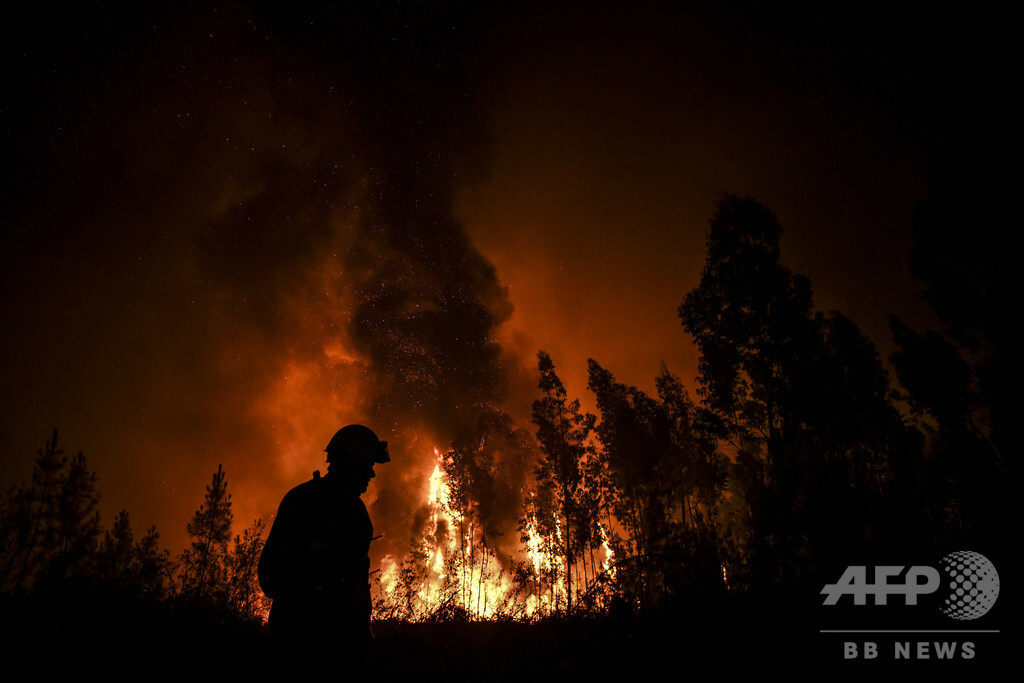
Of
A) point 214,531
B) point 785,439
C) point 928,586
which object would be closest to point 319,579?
point 928,586

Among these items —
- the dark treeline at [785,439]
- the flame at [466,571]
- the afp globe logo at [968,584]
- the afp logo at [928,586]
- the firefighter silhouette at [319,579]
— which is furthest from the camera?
the flame at [466,571]

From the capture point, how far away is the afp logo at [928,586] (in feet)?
21.0

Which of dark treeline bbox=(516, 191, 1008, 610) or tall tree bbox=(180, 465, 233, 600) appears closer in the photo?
dark treeline bbox=(516, 191, 1008, 610)

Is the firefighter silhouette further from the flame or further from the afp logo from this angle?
the afp logo

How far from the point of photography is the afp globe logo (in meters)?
6.27

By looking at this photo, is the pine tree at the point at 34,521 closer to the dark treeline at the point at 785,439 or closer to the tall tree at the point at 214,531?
the tall tree at the point at 214,531

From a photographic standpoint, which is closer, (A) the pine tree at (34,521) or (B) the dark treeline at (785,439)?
(B) the dark treeline at (785,439)

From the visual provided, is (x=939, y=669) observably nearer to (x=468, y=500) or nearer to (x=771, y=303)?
(x=771, y=303)

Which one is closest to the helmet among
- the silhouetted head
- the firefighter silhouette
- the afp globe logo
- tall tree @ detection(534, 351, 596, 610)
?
the silhouetted head

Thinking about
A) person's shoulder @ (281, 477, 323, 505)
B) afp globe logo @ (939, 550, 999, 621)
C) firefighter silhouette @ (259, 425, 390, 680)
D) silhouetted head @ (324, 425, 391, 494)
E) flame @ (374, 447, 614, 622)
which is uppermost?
silhouetted head @ (324, 425, 391, 494)

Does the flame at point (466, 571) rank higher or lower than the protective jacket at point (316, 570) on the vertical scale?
lower

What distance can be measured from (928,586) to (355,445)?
9087 mm

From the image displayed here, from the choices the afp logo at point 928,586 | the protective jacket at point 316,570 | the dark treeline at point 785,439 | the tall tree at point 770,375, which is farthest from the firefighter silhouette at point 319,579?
the tall tree at point 770,375

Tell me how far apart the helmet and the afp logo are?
718cm
